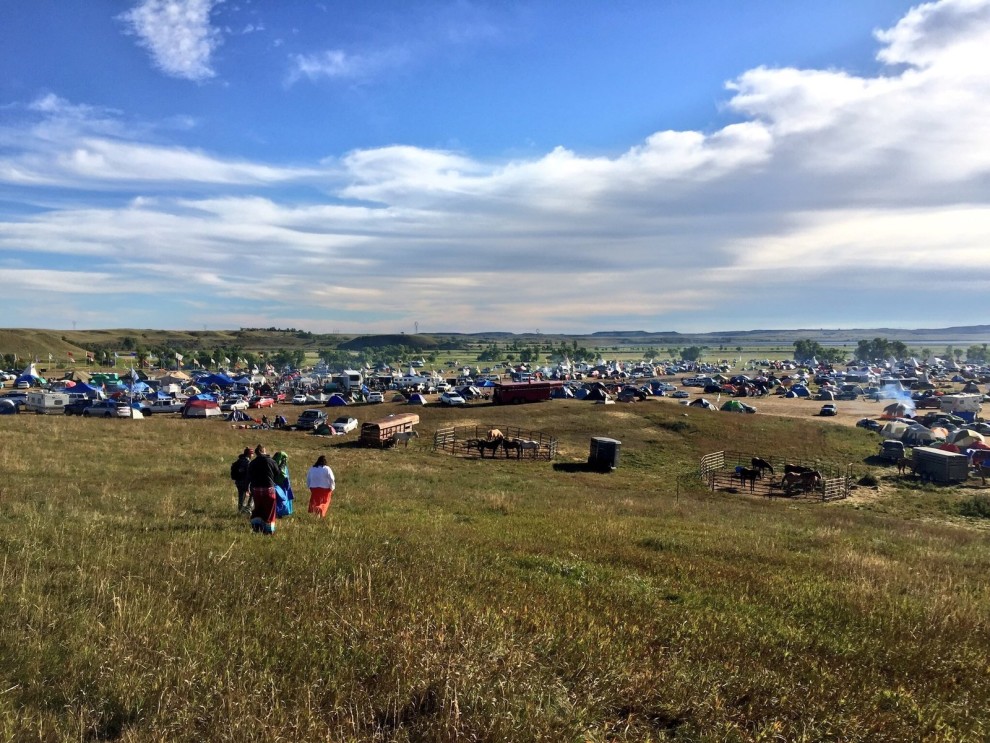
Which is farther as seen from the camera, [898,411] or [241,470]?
[898,411]

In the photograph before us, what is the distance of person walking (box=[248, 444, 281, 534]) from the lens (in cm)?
1024

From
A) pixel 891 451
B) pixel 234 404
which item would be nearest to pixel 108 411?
pixel 234 404

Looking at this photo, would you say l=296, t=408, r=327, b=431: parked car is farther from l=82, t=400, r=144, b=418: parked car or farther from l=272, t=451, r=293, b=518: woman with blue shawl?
l=272, t=451, r=293, b=518: woman with blue shawl

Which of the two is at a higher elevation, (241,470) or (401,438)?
(241,470)

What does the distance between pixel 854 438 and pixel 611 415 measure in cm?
2129

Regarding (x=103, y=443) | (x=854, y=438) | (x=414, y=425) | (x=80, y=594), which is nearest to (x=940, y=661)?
(x=80, y=594)

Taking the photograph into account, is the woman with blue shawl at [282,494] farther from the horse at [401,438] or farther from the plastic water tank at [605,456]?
the horse at [401,438]

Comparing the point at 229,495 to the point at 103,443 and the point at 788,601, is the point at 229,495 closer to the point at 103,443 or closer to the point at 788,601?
the point at 788,601

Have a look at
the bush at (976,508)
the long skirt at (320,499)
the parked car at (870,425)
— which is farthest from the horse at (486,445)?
the parked car at (870,425)

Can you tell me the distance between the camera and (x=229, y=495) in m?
15.9

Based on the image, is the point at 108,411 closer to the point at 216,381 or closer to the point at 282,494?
the point at 216,381

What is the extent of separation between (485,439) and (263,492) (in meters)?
31.4

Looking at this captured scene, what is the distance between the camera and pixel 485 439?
41.4 m

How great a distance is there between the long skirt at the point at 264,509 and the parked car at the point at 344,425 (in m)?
40.5
